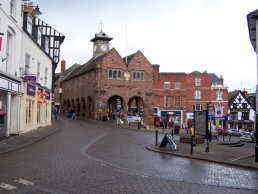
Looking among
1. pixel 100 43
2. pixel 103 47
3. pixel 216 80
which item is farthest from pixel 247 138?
pixel 100 43

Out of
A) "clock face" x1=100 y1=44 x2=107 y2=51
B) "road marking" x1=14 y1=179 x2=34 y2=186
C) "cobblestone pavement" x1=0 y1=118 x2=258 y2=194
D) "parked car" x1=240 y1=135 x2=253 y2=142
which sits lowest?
"parked car" x1=240 y1=135 x2=253 y2=142

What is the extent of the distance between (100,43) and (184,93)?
63.6 feet

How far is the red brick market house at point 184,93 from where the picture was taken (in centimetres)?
6638

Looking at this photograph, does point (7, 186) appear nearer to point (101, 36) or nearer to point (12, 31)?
point (12, 31)

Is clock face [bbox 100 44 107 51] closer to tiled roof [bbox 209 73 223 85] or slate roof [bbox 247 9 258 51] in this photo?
tiled roof [bbox 209 73 223 85]

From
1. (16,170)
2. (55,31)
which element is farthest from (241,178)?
(55,31)

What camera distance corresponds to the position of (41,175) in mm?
9750

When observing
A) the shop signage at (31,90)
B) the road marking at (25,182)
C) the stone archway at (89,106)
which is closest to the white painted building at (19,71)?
the shop signage at (31,90)

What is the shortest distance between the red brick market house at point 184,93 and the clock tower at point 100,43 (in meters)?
11.3

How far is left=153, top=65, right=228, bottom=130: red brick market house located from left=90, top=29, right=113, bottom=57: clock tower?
37.2 feet

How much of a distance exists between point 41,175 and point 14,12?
13858 mm

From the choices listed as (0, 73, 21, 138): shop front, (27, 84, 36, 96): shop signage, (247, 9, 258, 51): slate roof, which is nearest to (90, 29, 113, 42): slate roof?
(27, 84, 36, 96): shop signage

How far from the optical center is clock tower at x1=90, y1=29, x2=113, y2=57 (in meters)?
69.1

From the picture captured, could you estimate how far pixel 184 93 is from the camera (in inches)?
2618
